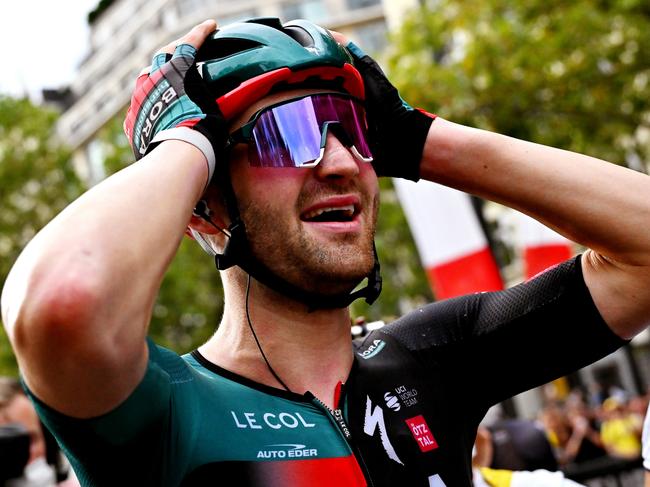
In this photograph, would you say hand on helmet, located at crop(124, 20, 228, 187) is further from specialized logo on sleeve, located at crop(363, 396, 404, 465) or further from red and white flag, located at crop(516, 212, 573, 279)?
red and white flag, located at crop(516, 212, 573, 279)

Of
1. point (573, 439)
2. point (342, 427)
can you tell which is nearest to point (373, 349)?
point (342, 427)

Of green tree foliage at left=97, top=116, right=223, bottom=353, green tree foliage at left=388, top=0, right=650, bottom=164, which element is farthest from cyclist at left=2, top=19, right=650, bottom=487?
green tree foliage at left=97, top=116, right=223, bottom=353

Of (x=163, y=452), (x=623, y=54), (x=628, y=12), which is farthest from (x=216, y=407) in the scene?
(x=623, y=54)

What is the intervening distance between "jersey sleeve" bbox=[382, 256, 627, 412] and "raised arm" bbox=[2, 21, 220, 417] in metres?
1.03

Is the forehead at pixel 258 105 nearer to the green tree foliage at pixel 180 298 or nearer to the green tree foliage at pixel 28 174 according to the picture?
the green tree foliage at pixel 180 298

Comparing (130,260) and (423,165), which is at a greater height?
(130,260)

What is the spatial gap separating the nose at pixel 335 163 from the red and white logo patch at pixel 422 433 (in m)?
0.67

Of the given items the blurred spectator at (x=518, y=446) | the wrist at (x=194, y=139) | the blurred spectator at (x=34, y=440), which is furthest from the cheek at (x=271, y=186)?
the blurred spectator at (x=518, y=446)

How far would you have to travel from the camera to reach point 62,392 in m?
1.80

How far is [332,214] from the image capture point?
96.4 inches

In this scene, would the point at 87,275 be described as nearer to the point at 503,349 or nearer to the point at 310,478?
the point at 310,478

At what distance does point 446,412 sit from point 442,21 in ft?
54.0

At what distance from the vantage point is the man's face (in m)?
2.38

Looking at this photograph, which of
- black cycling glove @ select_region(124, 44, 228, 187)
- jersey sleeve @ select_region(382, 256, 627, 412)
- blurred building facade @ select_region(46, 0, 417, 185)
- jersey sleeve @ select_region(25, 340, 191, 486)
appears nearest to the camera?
jersey sleeve @ select_region(25, 340, 191, 486)
